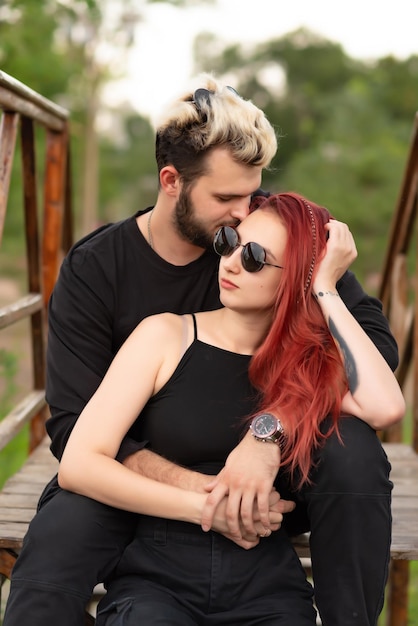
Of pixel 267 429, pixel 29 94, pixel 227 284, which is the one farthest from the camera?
pixel 29 94

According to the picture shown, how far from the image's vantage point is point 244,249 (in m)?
2.37

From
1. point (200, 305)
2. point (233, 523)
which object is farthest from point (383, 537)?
point (200, 305)

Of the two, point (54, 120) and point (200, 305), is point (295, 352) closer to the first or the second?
point (200, 305)

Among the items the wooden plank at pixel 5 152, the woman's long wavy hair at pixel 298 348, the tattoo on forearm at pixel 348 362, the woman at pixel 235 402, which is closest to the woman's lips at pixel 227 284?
the woman at pixel 235 402

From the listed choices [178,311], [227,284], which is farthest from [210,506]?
[178,311]

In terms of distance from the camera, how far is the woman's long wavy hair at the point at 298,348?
7.69 feet

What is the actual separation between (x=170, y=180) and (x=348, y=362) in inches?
38.2

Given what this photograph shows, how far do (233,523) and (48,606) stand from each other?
1.58ft

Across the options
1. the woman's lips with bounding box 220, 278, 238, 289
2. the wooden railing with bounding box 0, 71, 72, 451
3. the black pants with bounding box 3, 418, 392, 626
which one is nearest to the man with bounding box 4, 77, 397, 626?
the black pants with bounding box 3, 418, 392, 626

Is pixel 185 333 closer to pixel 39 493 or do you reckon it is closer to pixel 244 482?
pixel 244 482

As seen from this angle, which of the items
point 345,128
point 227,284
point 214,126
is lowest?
point 345,128

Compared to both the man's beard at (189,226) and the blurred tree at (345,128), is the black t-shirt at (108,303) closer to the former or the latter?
the man's beard at (189,226)

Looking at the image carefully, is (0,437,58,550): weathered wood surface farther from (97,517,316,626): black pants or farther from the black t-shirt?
(97,517,316,626): black pants

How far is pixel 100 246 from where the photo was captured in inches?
110
